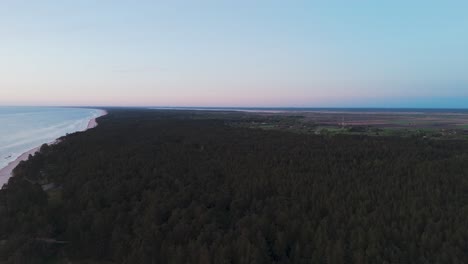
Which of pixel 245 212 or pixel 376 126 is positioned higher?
pixel 376 126

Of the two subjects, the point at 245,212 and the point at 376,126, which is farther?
the point at 376,126

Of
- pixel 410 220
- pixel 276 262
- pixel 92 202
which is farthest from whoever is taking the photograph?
pixel 92 202

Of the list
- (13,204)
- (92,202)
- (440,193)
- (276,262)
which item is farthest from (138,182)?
(440,193)

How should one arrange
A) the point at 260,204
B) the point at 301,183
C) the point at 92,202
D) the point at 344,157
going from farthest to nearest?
1. the point at 344,157
2. the point at 301,183
3. the point at 92,202
4. the point at 260,204

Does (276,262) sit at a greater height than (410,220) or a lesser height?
lesser

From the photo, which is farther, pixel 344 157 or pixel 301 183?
pixel 344 157

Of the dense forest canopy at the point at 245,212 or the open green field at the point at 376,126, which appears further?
the open green field at the point at 376,126

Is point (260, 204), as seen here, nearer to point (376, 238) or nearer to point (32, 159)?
point (376, 238)

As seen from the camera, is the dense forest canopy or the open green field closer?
the dense forest canopy
